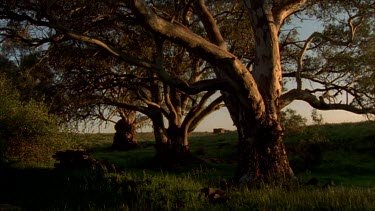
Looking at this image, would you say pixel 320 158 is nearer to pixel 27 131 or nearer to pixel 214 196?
pixel 27 131

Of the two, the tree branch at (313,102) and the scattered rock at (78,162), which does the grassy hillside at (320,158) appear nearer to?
the tree branch at (313,102)

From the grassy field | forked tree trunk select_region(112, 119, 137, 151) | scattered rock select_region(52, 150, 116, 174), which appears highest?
forked tree trunk select_region(112, 119, 137, 151)

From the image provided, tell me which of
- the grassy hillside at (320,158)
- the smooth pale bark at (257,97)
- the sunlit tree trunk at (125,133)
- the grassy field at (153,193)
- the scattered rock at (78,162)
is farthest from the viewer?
the sunlit tree trunk at (125,133)

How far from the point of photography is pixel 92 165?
18344 mm

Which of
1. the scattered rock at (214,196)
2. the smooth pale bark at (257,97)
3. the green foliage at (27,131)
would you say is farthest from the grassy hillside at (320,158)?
the scattered rock at (214,196)

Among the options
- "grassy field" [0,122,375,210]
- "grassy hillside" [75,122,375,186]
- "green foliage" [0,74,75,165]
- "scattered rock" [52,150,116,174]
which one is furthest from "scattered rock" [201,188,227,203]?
"green foliage" [0,74,75,165]

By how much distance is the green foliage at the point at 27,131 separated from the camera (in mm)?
25844

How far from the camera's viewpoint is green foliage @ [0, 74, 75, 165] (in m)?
25.8

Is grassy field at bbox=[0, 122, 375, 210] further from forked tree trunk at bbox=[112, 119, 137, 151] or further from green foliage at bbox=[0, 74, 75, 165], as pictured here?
forked tree trunk at bbox=[112, 119, 137, 151]

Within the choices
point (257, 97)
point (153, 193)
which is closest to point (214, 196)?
point (153, 193)

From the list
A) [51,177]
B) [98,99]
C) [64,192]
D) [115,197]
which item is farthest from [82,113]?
[115,197]

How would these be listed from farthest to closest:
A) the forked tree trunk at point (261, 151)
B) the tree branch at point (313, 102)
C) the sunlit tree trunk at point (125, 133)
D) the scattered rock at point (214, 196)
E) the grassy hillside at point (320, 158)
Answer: the sunlit tree trunk at point (125, 133), the grassy hillside at point (320, 158), the tree branch at point (313, 102), the forked tree trunk at point (261, 151), the scattered rock at point (214, 196)

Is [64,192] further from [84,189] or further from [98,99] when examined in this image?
[98,99]

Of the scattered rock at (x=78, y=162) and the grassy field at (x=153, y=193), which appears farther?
the scattered rock at (x=78, y=162)
